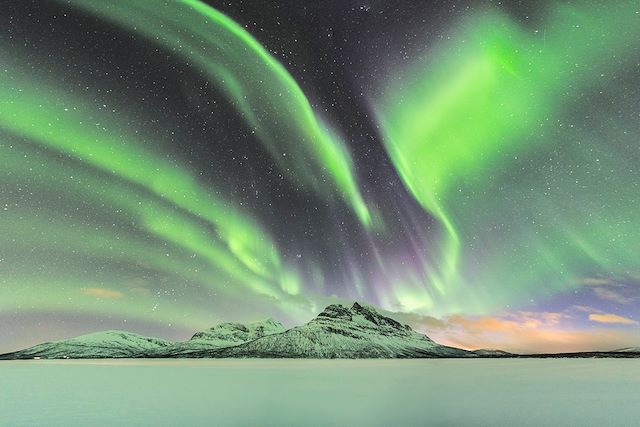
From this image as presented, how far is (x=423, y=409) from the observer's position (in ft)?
161

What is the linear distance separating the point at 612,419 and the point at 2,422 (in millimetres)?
52281

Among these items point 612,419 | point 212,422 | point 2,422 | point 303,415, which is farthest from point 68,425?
point 612,419

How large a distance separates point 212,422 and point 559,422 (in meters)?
29.6

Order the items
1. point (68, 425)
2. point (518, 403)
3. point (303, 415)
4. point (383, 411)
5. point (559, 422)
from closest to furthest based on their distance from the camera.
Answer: point (68, 425) < point (559, 422) < point (303, 415) < point (383, 411) < point (518, 403)

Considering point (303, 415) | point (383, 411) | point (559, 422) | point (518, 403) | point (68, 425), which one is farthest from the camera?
point (518, 403)


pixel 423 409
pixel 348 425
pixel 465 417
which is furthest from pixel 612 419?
pixel 348 425

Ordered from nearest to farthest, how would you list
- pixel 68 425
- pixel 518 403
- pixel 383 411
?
pixel 68 425, pixel 383 411, pixel 518 403

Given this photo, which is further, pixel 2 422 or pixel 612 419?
pixel 612 419

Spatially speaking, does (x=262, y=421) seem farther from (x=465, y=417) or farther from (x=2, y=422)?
(x=2, y=422)

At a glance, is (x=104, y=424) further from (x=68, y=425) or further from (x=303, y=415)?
(x=303, y=415)

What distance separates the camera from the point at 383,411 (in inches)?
1869

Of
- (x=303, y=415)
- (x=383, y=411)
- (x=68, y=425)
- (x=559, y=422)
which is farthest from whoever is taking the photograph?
(x=383, y=411)

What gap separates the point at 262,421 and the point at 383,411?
1390 cm

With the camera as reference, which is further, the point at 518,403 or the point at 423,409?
the point at 518,403
